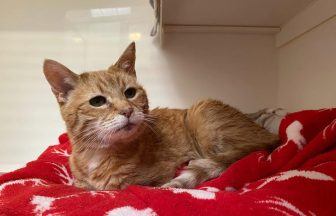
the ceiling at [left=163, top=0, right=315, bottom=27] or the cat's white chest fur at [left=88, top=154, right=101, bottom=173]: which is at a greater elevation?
the ceiling at [left=163, top=0, right=315, bottom=27]

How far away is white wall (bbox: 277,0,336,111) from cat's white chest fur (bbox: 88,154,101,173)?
978 millimetres

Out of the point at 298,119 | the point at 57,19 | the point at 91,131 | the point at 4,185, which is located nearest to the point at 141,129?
the point at 91,131

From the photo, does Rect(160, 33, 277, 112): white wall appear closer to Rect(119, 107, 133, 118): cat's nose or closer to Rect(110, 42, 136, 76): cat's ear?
Rect(110, 42, 136, 76): cat's ear

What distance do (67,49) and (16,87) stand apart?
1.31 ft

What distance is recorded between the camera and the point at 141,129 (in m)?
1.16

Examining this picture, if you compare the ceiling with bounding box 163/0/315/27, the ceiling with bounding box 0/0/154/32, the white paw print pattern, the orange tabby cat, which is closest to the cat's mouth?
the orange tabby cat

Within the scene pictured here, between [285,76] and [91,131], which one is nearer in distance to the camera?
[91,131]

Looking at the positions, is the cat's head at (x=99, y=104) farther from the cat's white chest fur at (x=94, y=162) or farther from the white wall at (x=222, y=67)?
the white wall at (x=222, y=67)

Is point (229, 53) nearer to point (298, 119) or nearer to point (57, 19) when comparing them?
point (298, 119)

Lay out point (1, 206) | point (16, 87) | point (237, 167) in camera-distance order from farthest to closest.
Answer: point (16, 87) < point (237, 167) < point (1, 206)

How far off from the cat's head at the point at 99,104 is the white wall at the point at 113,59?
0.73 metres

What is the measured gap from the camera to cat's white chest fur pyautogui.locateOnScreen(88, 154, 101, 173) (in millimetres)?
1139

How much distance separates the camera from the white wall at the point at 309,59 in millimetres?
1343

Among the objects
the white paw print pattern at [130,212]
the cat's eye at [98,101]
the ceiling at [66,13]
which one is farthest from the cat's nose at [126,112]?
the ceiling at [66,13]
